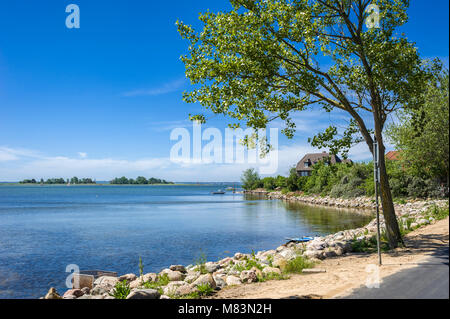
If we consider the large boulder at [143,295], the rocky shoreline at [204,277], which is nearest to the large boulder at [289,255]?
the rocky shoreline at [204,277]

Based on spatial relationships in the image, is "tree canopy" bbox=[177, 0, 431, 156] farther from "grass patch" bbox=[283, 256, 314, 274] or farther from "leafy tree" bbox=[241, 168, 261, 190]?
"leafy tree" bbox=[241, 168, 261, 190]

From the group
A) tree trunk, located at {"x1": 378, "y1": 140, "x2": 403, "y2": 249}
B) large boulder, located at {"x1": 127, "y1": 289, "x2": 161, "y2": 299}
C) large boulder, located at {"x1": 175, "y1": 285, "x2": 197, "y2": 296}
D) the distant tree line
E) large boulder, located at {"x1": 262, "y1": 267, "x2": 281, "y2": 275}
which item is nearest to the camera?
large boulder, located at {"x1": 127, "y1": 289, "x2": 161, "y2": 299}

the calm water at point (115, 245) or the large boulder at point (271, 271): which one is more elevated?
the large boulder at point (271, 271)

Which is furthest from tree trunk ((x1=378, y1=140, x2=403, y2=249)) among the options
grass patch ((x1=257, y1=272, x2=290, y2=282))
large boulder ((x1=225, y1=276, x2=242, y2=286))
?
large boulder ((x1=225, y1=276, x2=242, y2=286))

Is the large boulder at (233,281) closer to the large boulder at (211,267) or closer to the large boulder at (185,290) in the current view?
the large boulder at (185,290)

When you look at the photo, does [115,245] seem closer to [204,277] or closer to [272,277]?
[204,277]

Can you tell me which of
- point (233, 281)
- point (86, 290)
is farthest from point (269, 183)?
point (233, 281)

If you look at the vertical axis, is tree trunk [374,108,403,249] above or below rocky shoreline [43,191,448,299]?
above

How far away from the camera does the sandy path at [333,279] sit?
8062mm

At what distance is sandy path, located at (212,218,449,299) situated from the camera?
8062 mm

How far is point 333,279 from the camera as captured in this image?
9570mm

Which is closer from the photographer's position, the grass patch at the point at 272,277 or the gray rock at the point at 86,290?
the grass patch at the point at 272,277

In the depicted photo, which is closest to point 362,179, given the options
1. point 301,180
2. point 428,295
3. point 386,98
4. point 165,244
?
point 301,180

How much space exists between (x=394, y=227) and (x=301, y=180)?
74.1 metres
